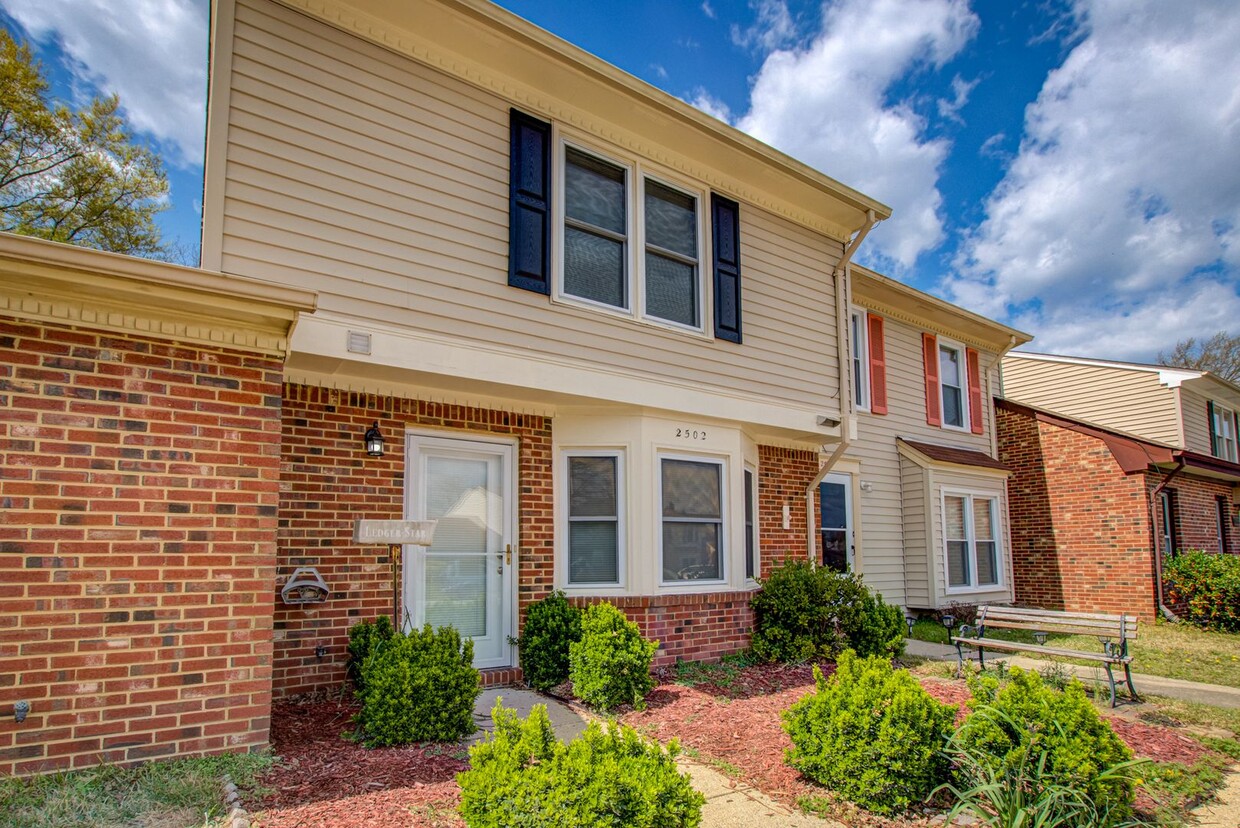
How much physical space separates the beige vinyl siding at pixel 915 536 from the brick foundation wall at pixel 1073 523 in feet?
11.1

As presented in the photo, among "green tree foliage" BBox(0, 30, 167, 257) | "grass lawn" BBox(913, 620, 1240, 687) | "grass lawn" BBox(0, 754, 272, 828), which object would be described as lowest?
"grass lawn" BBox(913, 620, 1240, 687)

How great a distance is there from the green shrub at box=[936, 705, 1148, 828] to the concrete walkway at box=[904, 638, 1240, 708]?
2.83 m

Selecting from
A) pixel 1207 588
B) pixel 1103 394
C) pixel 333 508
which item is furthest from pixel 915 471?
pixel 333 508

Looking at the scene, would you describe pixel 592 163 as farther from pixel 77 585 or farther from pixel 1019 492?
pixel 1019 492

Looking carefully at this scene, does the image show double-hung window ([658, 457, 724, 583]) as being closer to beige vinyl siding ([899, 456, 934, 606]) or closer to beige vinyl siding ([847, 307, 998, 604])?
beige vinyl siding ([847, 307, 998, 604])

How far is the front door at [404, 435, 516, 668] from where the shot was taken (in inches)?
257

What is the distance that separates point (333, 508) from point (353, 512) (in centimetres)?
17

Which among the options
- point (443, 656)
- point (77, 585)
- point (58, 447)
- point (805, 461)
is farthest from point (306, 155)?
point (805, 461)

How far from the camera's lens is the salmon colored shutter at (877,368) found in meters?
12.2

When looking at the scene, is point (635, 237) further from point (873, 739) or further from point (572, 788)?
point (572, 788)

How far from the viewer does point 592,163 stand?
7.44 m

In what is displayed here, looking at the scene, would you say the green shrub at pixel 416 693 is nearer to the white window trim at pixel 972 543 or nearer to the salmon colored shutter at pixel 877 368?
the salmon colored shutter at pixel 877 368

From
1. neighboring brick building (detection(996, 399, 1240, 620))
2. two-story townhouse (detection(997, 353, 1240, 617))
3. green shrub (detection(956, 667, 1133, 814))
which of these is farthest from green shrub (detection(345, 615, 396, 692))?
two-story townhouse (detection(997, 353, 1240, 617))

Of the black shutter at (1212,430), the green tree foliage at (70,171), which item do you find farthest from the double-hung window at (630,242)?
the black shutter at (1212,430)
